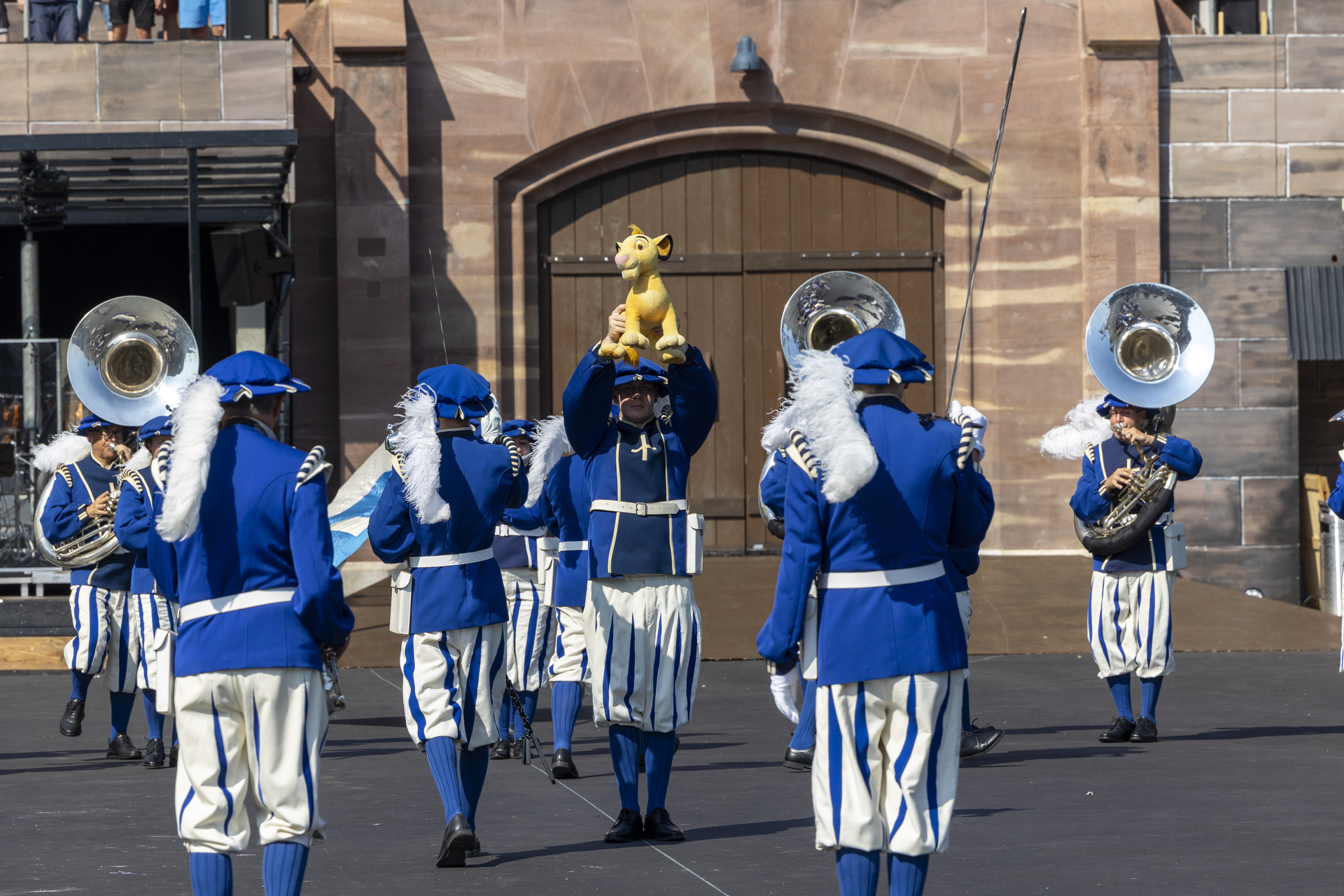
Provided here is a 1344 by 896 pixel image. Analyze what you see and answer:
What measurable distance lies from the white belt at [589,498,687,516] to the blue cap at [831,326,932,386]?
183cm

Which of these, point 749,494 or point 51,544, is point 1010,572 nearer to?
point 749,494

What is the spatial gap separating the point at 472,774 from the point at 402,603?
2.36 feet

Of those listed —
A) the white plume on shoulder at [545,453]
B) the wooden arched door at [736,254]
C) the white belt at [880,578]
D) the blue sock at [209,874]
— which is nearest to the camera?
the blue sock at [209,874]

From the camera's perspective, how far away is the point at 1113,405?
9.84 m

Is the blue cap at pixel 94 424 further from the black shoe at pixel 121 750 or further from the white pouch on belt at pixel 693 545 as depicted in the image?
the white pouch on belt at pixel 693 545

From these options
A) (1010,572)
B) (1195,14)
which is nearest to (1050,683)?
(1010,572)

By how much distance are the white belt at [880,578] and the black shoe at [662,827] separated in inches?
76.1

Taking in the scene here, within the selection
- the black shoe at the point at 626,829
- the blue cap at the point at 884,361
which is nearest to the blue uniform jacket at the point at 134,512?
the black shoe at the point at 626,829

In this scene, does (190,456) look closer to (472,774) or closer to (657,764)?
(472,774)

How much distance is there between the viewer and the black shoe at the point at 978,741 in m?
8.81

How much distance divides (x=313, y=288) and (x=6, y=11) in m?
4.02

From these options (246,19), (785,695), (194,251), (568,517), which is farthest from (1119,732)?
(246,19)

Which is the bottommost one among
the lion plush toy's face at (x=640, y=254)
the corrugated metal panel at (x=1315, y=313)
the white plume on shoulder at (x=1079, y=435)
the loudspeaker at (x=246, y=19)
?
the white plume on shoulder at (x=1079, y=435)

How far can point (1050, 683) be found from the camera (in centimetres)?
1154
